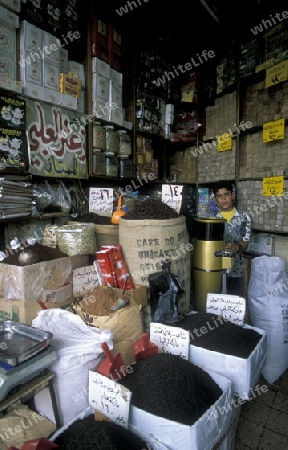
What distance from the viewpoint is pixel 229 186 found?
2703mm

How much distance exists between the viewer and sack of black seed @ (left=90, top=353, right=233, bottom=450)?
0.96 m

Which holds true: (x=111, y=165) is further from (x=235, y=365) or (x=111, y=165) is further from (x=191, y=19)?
(x=235, y=365)

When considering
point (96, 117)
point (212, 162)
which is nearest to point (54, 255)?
point (96, 117)

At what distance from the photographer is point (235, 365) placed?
50.2 inches

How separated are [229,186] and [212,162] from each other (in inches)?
38.4

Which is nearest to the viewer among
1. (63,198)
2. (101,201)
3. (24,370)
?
(24,370)

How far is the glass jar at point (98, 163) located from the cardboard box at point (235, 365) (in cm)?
187

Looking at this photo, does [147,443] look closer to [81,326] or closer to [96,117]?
[81,326]

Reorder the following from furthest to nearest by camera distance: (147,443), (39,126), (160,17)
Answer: (160,17), (39,126), (147,443)

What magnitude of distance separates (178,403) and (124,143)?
98.9 inches

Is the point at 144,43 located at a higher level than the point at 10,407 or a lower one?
higher

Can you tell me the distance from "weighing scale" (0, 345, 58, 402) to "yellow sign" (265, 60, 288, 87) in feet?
9.46

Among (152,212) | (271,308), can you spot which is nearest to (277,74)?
(152,212)

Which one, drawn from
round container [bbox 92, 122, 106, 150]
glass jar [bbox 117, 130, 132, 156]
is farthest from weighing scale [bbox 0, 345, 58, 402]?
glass jar [bbox 117, 130, 132, 156]
